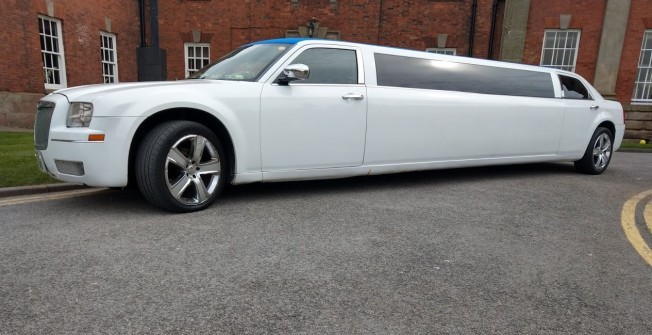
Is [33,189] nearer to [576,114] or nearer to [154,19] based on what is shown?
[576,114]

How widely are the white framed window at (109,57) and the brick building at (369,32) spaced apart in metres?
0.03

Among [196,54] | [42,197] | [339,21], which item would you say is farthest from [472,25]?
[42,197]

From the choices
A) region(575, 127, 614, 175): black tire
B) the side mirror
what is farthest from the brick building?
the side mirror

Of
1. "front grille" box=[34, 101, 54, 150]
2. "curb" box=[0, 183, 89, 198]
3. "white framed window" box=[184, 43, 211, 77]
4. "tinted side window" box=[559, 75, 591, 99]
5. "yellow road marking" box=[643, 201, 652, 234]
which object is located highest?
"white framed window" box=[184, 43, 211, 77]

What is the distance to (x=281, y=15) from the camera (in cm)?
1495

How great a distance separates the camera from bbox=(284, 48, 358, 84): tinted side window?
4.29 metres

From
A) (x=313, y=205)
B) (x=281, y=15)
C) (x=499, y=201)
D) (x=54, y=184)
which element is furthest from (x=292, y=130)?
(x=281, y=15)

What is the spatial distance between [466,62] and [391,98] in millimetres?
1516

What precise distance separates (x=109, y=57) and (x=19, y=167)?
33.5ft

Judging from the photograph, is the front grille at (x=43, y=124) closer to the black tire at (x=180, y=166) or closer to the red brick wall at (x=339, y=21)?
the black tire at (x=180, y=166)

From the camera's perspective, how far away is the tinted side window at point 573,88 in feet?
20.6

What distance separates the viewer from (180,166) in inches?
143

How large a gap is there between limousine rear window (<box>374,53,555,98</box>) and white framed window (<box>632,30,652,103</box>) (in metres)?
11.0

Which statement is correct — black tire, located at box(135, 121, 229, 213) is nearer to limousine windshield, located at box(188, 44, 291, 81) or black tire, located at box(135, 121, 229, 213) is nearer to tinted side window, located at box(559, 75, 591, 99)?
limousine windshield, located at box(188, 44, 291, 81)
